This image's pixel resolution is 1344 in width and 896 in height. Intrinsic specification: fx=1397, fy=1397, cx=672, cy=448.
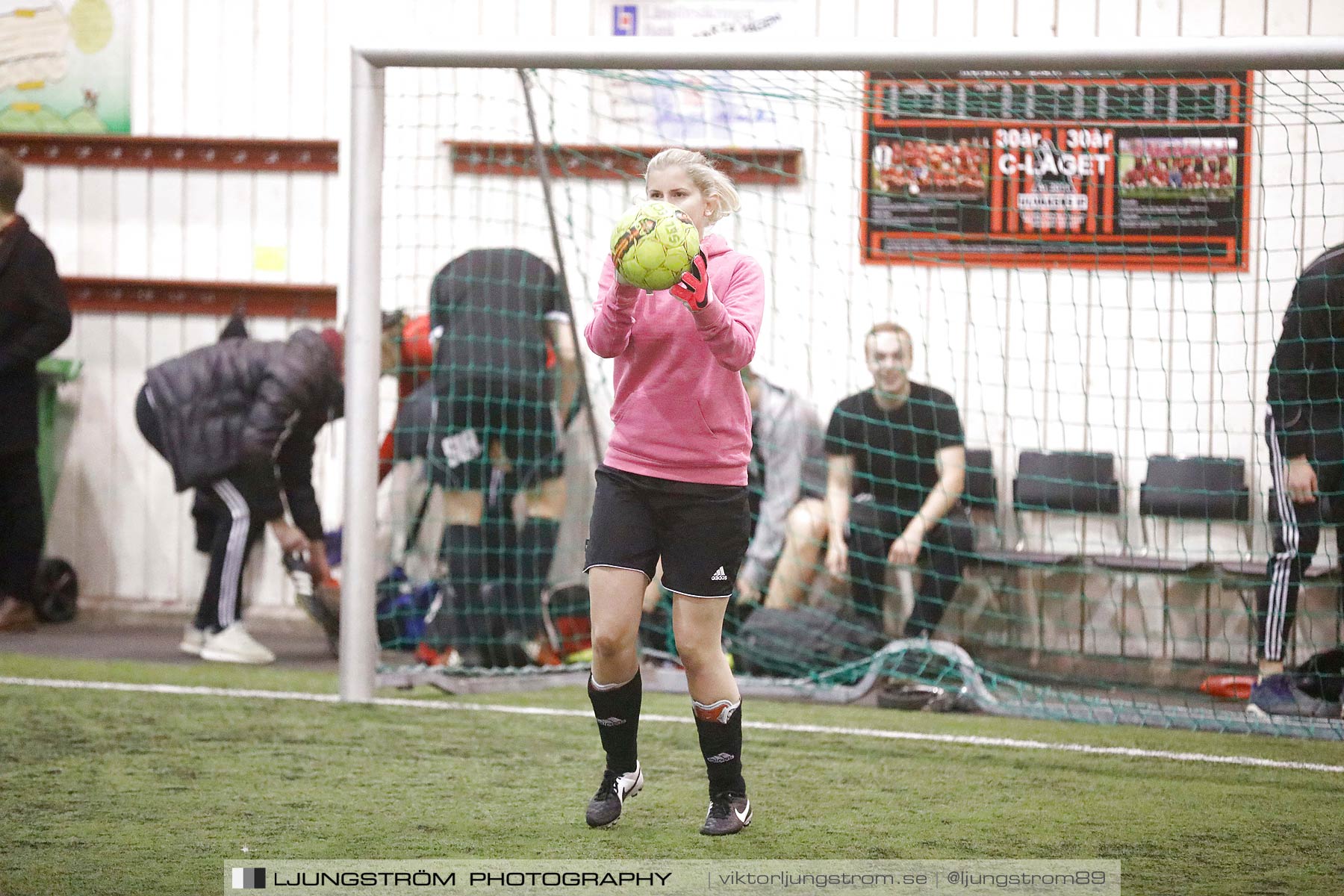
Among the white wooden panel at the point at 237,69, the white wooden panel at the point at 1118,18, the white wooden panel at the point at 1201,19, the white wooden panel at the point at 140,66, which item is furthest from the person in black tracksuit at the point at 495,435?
the white wooden panel at the point at 1201,19

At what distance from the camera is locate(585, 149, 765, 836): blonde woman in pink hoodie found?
9.74ft

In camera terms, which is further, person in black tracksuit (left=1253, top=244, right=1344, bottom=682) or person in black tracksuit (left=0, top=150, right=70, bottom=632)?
person in black tracksuit (left=0, top=150, right=70, bottom=632)

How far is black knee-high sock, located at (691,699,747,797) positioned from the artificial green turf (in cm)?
12

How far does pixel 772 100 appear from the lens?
6.00 m

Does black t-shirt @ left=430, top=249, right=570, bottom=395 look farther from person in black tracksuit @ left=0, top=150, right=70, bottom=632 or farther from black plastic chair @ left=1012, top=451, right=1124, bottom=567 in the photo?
black plastic chair @ left=1012, top=451, right=1124, bottom=567

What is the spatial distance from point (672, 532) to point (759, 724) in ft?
5.28

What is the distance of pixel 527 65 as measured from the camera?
4.43m

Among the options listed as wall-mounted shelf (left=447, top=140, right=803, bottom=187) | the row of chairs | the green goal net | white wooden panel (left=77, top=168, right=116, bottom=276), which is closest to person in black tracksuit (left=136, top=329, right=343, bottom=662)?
the green goal net

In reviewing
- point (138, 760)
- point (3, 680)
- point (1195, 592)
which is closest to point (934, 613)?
point (1195, 592)

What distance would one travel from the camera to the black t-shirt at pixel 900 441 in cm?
541

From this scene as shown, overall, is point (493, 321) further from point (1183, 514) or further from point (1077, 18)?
point (1183, 514)

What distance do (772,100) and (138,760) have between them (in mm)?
3745

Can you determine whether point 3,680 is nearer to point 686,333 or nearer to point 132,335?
point 132,335

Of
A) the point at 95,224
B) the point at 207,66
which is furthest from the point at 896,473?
the point at 95,224
